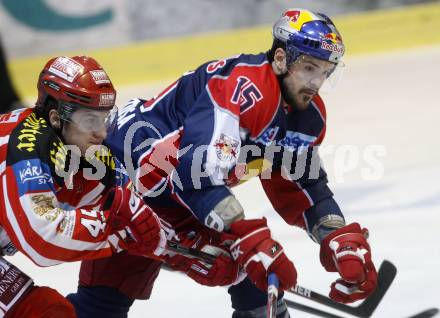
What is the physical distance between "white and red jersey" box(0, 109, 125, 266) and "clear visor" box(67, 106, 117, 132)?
0.30 feet

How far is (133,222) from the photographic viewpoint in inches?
101

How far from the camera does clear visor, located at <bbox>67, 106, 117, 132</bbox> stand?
2.63 metres

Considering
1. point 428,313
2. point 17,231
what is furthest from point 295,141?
point 17,231

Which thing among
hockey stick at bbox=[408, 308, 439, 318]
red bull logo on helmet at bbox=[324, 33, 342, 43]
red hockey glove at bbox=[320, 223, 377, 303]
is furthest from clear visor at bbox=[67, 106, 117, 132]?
hockey stick at bbox=[408, 308, 439, 318]

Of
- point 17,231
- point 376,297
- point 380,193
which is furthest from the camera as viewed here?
point 380,193

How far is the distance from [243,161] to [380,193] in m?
1.96

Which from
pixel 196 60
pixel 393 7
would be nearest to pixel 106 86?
pixel 196 60

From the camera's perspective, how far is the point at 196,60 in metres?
7.96

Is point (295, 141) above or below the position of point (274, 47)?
below

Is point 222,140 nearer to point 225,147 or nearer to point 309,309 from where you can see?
point 225,147

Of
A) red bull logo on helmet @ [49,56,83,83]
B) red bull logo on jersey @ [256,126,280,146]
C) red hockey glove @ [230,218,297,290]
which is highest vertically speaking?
red bull logo on helmet @ [49,56,83,83]

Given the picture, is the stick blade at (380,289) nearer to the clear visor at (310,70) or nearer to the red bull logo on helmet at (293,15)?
the clear visor at (310,70)

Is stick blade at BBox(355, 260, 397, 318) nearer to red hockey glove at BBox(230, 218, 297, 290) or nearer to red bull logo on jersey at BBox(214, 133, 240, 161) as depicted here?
red hockey glove at BBox(230, 218, 297, 290)

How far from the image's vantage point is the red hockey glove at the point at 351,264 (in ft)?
9.02
